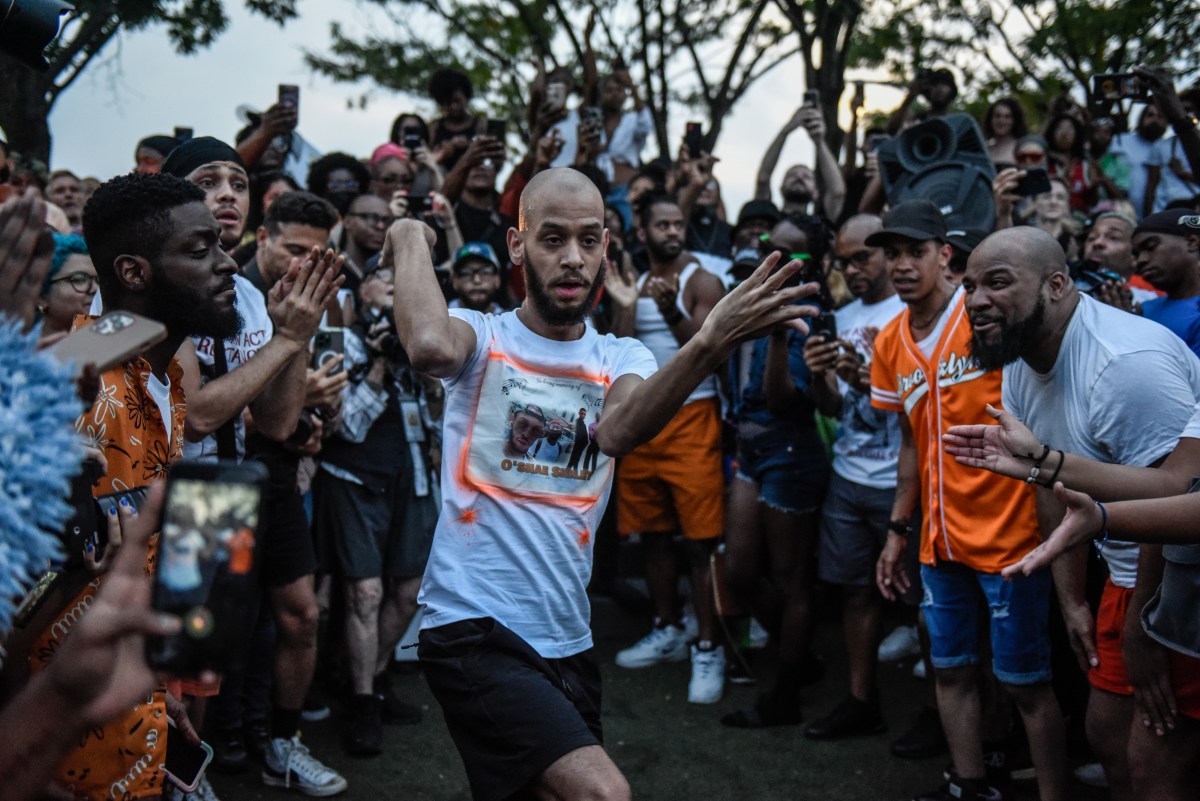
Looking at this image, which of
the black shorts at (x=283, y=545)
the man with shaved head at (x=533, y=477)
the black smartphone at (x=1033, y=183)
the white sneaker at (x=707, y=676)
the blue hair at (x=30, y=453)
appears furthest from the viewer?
the black smartphone at (x=1033, y=183)

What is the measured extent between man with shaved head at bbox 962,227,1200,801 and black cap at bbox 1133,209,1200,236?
4.05ft

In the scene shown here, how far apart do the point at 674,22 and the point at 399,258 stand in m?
14.0

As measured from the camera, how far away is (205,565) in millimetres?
1677

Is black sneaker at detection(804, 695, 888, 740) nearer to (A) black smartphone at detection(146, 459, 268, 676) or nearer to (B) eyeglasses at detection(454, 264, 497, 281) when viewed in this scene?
(B) eyeglasses at detection(454, 264, 497, 281)

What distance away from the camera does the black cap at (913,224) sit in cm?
533

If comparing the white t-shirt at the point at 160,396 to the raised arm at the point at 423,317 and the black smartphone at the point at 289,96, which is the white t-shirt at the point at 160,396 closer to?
the raised arm at the point at 423,317

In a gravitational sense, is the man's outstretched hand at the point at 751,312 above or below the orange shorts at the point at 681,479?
above

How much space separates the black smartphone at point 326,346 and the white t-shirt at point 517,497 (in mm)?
2014

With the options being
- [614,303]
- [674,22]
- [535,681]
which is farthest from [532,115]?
[674,22]

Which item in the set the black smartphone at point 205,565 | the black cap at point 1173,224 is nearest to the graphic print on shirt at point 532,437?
the black smartphone at point 205,565

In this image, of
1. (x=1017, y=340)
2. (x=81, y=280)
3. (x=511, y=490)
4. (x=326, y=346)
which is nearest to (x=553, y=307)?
(x=511, y=490)

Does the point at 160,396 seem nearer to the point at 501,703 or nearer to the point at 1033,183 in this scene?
the point at 501,703

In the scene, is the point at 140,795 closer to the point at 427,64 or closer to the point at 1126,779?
the point at 1126,779

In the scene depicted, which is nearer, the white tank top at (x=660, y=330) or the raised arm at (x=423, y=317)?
the raised arm at (x=423, y=317)
